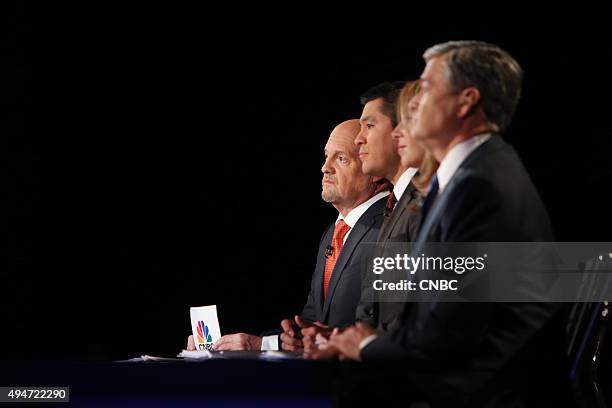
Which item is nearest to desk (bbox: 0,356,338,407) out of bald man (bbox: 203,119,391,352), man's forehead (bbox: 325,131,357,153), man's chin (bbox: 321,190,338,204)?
bald man (bbox: 203,119,391,352)

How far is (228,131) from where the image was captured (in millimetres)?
5141

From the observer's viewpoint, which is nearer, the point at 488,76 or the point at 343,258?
the point at 488,76

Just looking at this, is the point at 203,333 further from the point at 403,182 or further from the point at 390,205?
the point at 403,182

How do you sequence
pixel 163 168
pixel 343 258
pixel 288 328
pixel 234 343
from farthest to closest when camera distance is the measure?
1. pixel 163 168
2. pixel 343 258
3. pixel 234 343
4. pixel 288 328

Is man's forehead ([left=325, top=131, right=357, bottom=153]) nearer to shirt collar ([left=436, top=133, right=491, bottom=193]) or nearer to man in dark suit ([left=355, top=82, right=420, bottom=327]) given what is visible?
Result: man in dark suit ([left=355, top=82, right=420, bottom=327])

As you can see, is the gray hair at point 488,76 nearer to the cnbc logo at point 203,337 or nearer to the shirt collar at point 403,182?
the shirt collar at point 403,182

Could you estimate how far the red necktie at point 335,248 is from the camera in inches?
155

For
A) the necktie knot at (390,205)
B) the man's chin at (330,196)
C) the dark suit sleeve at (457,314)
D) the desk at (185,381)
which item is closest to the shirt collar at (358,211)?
the man's chin at (330,196)

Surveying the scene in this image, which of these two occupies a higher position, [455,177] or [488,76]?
[488,76]

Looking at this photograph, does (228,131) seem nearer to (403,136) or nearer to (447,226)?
(403,136)

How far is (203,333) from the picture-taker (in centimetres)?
371

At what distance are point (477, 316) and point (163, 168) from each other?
3.54 m

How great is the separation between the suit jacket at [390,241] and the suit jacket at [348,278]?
36cm

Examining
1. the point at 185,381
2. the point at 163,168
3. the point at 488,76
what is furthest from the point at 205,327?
the point at 488,76
